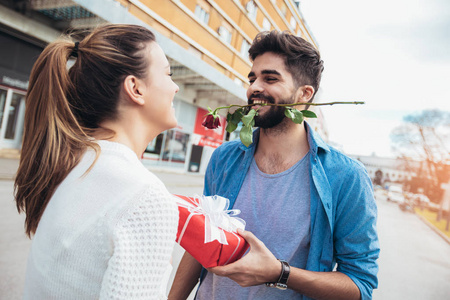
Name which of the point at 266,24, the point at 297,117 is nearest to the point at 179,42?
the point at 266,24

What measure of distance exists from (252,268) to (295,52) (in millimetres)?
1400

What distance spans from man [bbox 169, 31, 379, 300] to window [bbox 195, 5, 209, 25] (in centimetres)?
1586

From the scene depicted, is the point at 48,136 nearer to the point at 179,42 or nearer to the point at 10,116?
the point at 10,116

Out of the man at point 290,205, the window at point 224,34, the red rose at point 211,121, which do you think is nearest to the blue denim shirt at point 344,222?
the man at point 290,205

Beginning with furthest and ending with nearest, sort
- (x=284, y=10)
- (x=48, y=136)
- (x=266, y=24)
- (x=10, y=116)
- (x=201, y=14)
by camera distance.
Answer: (x=284, y=10), (x=266, y=24), (x=201, y=14), (x=10, y=116), (x=48, y=136)

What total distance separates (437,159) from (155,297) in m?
27.7

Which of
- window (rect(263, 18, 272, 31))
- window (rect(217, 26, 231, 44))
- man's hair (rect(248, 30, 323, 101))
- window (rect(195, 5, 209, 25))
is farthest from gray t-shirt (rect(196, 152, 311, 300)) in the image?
window (rect(263, 18, 272, 31))

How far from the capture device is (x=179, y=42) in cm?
1521

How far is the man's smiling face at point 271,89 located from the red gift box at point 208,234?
0.77m

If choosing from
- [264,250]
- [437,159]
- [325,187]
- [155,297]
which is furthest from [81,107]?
[437,159]

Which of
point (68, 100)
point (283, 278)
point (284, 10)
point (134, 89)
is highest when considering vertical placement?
point (284, 10)

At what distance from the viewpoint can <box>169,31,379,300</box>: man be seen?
4.54 ft

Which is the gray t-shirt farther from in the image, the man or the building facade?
the building facade

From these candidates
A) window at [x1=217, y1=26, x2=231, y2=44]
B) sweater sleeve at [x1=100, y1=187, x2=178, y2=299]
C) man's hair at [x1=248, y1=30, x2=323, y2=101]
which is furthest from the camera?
window at [x1=217, y1=26, x2=231, y2=44]
